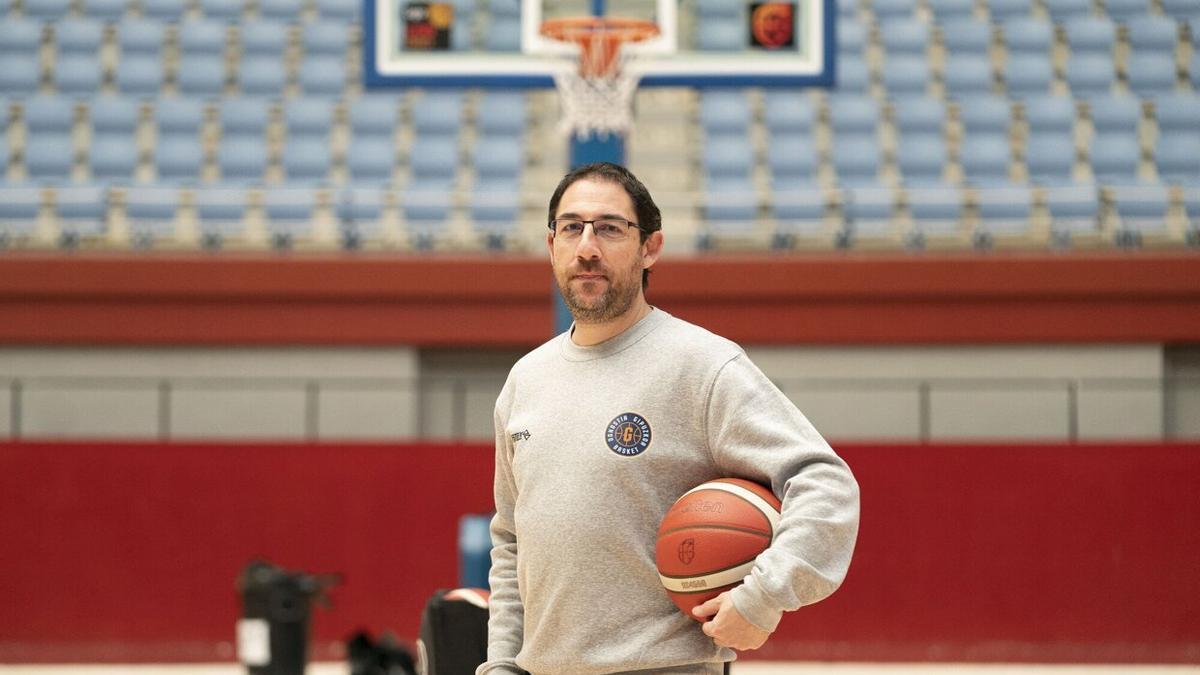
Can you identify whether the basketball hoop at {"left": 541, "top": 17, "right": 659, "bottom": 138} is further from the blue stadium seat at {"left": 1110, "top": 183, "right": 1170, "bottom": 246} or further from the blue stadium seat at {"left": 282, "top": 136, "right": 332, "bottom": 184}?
the blue stadium seat at {"left": 1110, "top": 183, "right": 1170, "bottom": 246}

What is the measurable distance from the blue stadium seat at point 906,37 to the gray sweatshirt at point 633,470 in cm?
1275

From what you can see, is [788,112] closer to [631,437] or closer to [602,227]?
[602,227]

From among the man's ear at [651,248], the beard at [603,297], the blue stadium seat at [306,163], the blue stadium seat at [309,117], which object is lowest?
the beard at [603,297]

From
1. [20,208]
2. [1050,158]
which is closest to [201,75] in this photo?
[20,208]

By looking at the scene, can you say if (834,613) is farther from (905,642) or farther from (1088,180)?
(1088,180)

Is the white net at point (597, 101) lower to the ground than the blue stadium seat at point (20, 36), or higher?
lower

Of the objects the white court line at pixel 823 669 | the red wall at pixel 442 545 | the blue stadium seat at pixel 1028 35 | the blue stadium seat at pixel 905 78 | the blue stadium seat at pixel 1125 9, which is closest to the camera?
the white court line at pixel 823 669

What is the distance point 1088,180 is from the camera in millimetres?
14375

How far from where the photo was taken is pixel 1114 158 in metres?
14.5

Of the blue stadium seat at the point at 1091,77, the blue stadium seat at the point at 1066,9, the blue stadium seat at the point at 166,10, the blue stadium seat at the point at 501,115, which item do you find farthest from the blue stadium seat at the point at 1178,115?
the blue stadium seat at the point at 166,10

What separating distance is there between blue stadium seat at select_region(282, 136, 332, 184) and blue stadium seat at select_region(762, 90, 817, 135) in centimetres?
397

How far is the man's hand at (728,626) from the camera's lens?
2.86 meters

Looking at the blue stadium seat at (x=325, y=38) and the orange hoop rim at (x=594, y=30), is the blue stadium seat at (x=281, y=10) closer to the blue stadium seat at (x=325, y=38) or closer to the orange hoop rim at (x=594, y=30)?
the blue stadium seat at (x=325, y=38)

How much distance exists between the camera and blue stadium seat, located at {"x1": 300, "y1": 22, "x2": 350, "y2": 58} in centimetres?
1538
